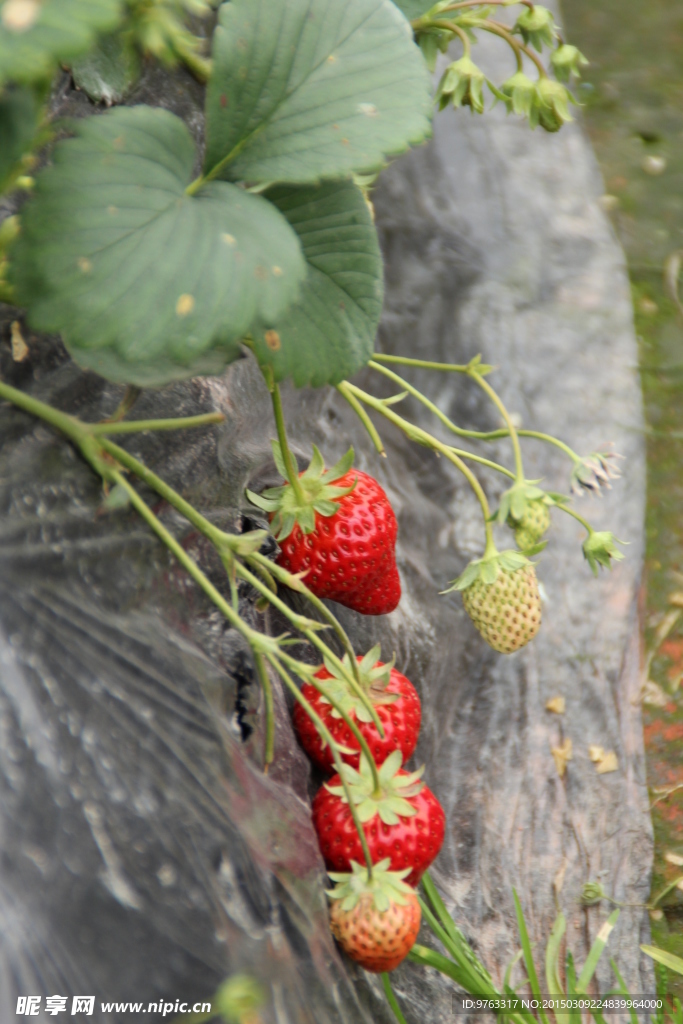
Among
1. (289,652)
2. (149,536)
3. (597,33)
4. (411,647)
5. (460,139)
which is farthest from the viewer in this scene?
(597,33)

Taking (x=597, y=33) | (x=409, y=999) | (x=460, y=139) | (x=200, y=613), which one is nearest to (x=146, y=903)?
(x=200, y=613)

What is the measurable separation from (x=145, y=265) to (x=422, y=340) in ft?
2.72

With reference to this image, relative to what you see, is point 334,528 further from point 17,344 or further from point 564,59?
point 564,59

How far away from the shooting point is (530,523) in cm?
72

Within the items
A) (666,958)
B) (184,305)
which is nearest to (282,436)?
(184,305)

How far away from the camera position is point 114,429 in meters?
0.44

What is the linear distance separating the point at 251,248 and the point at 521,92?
0.45 m

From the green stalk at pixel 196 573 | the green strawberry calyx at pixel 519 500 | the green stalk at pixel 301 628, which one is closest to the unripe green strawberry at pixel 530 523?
the green strawberry calyx at pixel 519 500

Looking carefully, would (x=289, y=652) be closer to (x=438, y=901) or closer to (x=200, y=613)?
(x=200, y=613)

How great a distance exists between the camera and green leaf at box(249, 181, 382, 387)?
48 centimetres

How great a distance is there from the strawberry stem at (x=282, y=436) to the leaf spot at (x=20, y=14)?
0.23 m

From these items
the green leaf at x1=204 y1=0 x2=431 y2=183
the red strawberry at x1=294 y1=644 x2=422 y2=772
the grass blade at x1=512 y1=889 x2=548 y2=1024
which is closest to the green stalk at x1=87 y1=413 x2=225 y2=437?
the green leaf at x1=204 y1=0 x2=431 y2=183

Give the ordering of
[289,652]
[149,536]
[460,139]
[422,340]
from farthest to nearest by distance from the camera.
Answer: [460,139] → [422,340] → [289,652] → [149,536]

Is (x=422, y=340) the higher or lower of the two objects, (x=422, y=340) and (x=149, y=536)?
the lower
